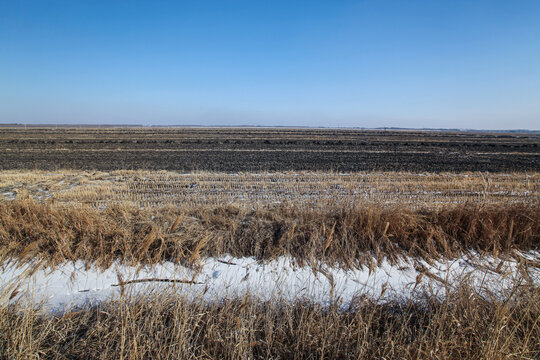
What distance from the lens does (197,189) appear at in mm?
11180

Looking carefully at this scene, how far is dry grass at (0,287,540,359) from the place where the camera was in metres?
2.23

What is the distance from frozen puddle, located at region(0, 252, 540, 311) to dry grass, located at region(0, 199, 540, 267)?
204mm

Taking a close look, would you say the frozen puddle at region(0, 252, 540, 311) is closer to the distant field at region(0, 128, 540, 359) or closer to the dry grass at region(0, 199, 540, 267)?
the distant field at region(0, 128, 540, 359)

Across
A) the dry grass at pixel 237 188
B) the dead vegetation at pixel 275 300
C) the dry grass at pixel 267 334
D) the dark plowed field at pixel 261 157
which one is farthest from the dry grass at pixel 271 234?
the dark plowed field at pixel 261 157

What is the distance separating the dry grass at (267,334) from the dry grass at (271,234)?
1312 mm

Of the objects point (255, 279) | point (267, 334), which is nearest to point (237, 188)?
point (255, 279)

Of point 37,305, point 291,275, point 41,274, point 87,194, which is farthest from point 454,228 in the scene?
point 87,194

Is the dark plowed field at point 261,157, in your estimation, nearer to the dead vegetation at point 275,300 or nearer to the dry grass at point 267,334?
the dead vegetation at point 275,300

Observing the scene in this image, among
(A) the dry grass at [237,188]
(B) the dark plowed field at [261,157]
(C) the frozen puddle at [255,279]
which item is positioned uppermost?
(B) the dark plowed field at [261,157]

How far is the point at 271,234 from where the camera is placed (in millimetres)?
4586

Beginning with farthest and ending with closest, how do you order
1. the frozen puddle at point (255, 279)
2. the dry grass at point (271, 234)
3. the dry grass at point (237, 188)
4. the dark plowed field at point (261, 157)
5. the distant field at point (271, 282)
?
the dark plowed field at point (261, 157) < the dry grass at point (237, 188) < the dry grass at point (271, 234) < the frozen puddle at point (255, 279) < the distant field at point (271, 282)

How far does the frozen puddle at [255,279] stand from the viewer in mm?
3277

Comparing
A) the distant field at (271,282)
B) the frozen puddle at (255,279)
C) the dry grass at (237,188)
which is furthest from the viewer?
the dry grass at (237,188)

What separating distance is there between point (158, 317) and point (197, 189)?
29.2 feet
